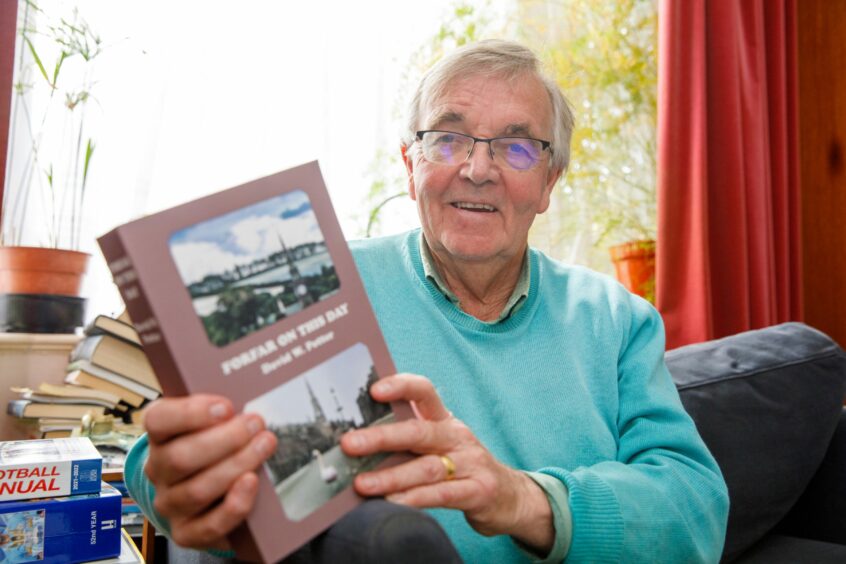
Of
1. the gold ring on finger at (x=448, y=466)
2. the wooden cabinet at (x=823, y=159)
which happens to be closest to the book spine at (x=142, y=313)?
the gold ring on finger at (x=448, y=466)

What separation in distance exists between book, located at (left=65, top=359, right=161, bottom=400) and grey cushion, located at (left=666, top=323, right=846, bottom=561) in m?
1.20

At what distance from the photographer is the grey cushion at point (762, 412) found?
1.47 m

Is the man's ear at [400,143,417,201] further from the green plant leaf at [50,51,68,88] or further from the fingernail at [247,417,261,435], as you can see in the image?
the green plant leaf at [50,51,68,88]

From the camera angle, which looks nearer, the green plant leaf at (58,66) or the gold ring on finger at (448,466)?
the gold ring on finger at (448,466)

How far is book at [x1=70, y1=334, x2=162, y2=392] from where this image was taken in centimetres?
170

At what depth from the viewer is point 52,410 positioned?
1652 millimetres

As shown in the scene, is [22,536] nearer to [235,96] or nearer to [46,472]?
[46,472]

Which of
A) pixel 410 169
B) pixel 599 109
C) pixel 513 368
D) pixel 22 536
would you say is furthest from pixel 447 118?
pixel 599 109

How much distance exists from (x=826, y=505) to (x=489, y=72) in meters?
1.21

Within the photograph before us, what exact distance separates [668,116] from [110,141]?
68.7 inches

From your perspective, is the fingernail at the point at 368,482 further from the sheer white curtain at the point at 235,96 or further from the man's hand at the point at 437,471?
the sheer white curtain at the point at 235,96

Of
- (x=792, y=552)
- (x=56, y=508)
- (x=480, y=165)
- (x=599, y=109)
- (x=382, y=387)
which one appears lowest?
(x=792, y=552)

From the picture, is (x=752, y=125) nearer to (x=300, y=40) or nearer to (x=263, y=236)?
(x=300, y=40)

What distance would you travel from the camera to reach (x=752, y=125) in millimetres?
2668
